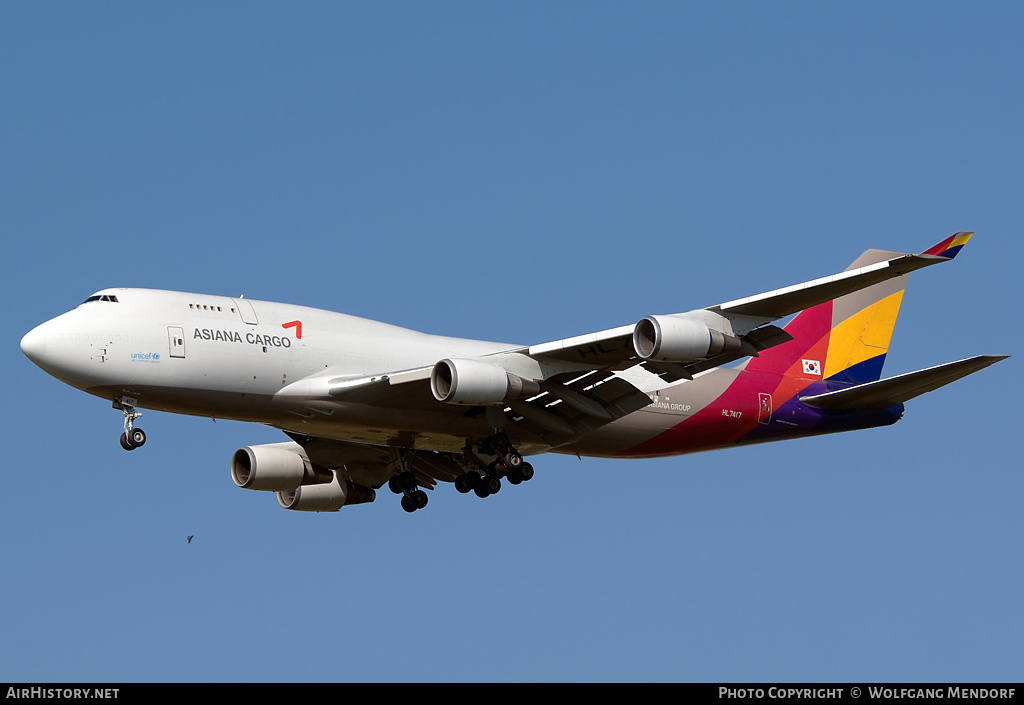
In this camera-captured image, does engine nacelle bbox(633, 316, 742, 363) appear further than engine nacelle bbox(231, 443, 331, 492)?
No

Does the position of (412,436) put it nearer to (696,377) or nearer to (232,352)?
(232,352)

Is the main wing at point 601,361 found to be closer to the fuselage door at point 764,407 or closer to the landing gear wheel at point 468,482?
the landing gear wheel at point 468,482

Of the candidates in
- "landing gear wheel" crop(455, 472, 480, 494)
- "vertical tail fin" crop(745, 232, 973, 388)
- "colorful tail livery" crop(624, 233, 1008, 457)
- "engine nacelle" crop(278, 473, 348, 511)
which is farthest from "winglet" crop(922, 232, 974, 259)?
"engine nacelle" crop(278, 473, 348, 511)

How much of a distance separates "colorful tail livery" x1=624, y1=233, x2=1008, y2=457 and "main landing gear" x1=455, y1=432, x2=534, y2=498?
15.9ft

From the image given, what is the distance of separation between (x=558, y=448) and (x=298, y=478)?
317 inches

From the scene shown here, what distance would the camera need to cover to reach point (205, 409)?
34.4 m

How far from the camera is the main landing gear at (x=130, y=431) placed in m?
33.7

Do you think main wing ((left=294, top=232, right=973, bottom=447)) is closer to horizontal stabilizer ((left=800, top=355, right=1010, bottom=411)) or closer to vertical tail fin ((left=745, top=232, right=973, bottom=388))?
horizontal stabilizer ((left=800, top=355, right=1010, bottom=411))

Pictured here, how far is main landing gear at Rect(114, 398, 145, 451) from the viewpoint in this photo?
111 feet

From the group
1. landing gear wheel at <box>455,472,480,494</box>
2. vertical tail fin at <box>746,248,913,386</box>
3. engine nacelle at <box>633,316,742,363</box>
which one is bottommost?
landing gear wheel at <box>455,472,480,494</box>

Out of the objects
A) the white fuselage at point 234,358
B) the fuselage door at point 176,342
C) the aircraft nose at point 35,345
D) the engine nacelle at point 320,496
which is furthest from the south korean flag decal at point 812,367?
the aircraft nose at point 35,345

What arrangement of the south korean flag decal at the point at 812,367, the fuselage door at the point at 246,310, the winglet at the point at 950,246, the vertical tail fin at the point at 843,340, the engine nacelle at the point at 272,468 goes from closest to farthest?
the winglet at the point at 950,246 → the fuselage door at the point at 246,310 → the engine nacelle at the point at 272,468 → the vertical tail fin at the point at 843,340 → the south korean flag decal at the point at 812,367

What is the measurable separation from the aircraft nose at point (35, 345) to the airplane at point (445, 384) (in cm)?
4
